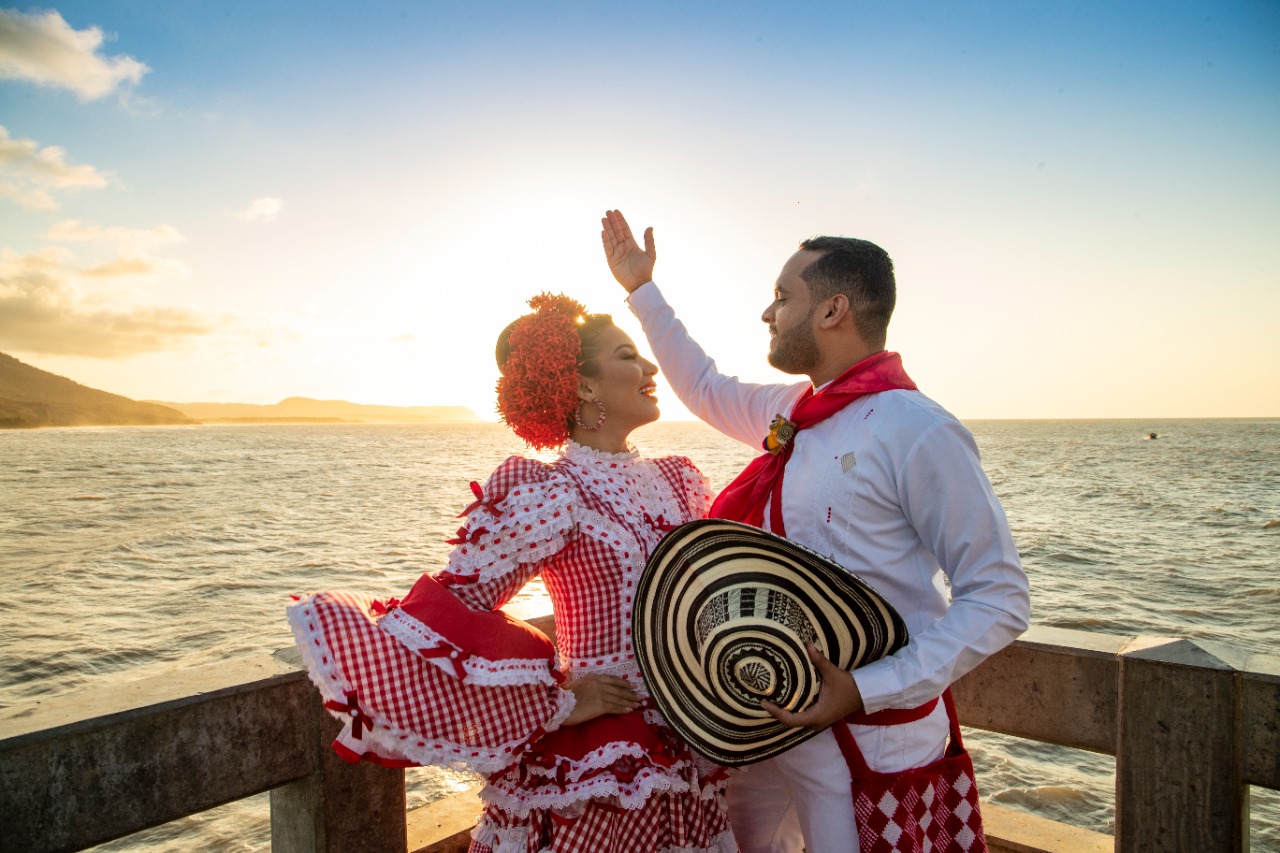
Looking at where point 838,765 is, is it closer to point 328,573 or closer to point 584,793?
point 584,793

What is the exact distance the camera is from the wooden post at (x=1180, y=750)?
2.41 meters

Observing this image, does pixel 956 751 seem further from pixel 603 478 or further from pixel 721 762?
pixel 603 478

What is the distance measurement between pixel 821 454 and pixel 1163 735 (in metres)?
1.43

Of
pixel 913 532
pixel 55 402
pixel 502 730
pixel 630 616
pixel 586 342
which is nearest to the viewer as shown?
pixel 502 730

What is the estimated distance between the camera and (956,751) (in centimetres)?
230

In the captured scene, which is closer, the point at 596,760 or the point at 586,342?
the point at 596,760

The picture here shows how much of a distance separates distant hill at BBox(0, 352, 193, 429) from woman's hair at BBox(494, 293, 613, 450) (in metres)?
185

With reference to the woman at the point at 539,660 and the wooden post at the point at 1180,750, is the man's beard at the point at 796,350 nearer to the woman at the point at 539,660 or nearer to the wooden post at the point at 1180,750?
the woman at the point at 539,660

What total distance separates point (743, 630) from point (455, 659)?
75cm

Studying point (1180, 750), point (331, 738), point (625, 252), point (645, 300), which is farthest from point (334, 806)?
point (1180, 750)

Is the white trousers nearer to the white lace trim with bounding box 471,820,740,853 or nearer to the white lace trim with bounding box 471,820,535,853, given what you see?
the white lace trim with bounding box 471,820,740,853

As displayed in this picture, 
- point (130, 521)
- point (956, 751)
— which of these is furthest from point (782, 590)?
point (130, 521)

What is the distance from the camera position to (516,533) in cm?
229

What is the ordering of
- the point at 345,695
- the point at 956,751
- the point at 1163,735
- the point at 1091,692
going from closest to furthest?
the point at 345,695 → the point at 956,751 → the point at 1163,735 → the point at 1091,692
